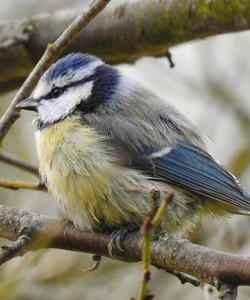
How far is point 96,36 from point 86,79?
433mm

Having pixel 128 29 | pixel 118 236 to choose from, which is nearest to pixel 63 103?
pixel 128 29

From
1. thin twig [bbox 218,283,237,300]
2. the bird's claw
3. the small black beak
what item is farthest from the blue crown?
thin twig [bbox 218,283,237,300]

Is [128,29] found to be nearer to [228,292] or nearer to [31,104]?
[31,104]

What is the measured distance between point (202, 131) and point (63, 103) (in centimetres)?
62

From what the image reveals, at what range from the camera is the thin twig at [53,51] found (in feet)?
7.51

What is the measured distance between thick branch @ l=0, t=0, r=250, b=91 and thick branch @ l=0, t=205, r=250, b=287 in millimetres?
1050

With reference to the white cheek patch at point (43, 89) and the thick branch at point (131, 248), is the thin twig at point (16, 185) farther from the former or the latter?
the white cheek patch at point (43, 89)

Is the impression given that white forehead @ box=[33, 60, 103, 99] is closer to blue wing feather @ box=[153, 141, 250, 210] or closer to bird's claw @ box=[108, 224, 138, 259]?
blue wing feather @ box=[153, 141, 250, 210]

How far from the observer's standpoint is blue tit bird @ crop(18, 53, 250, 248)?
2744 mm

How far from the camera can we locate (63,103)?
3.04 meters

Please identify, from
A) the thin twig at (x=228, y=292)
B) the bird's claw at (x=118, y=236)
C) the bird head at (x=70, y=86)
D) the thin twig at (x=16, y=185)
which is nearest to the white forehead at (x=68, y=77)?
the bird head at (x=70, y=86)

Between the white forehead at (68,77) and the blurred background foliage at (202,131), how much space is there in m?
0.58

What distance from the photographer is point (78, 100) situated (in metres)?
3.01

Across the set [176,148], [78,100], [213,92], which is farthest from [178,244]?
[213,92]
